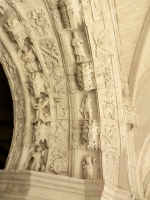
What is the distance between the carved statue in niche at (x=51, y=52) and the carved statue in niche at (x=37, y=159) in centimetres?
135

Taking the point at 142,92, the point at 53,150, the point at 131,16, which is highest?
the point at 131,16

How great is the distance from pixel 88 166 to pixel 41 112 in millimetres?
1116

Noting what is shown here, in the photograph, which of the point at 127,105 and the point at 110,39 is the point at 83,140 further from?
the point at 110,39

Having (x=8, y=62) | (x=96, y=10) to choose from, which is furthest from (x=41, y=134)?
(x=96, y=10)

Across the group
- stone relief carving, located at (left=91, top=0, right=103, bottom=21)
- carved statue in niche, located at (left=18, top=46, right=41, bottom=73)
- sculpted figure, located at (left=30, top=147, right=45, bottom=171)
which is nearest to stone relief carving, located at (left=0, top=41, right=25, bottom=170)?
carved statue in niche, located at (left=18, top=46, right=41, bottom=73)

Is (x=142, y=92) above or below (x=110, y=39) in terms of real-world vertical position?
above

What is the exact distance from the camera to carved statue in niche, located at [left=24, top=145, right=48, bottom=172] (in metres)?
3.91

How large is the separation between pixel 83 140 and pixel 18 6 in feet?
7.46

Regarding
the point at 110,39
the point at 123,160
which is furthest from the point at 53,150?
the point at 110,39

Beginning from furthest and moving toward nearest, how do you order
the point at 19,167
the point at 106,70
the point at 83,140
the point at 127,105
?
the point at 127,105 < the point at 106,70 < the point at 83,140 < the point at 19,167

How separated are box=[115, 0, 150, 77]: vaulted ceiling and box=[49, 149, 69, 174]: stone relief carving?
3.04 meters

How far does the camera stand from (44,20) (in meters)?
4.18

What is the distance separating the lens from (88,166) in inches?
154

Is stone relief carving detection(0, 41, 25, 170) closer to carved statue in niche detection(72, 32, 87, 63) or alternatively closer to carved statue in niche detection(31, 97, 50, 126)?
carved statue in niche detection(31, 97, 50, 126)
